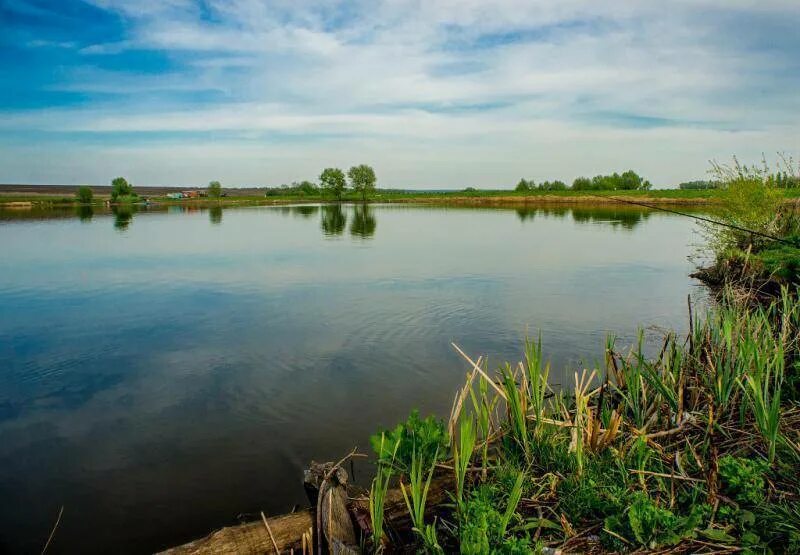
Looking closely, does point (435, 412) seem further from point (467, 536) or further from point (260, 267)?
point (260, 267)

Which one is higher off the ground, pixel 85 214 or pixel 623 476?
pixel 85 214

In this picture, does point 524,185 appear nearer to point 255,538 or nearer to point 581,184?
point 581,184

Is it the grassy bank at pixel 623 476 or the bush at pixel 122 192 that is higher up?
the bush at pixel 122 192

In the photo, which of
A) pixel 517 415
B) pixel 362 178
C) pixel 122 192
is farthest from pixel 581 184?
pixel 517 415

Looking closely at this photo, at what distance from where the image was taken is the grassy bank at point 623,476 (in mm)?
3551

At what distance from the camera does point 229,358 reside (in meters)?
10.4

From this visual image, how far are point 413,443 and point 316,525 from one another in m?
1.08

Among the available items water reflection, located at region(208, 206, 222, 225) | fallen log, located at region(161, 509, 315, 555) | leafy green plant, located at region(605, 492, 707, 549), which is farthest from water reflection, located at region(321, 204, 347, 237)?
leafy green plant, located at region(605, 492, 707, 549)

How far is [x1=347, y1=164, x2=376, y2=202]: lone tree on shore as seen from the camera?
145500mm

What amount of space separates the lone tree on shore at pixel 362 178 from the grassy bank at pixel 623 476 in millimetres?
142683

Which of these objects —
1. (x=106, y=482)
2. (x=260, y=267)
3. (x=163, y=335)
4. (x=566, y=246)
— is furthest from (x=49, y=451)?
(x=566, y=246)

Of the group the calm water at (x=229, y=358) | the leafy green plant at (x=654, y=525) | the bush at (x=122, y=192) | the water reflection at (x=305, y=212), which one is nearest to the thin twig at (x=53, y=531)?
the calm water at (x=229, y=358)

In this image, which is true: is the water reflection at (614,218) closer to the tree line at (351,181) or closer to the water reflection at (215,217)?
the water reflection at (215,217)

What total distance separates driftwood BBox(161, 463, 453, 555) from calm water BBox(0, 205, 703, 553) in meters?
1.49
